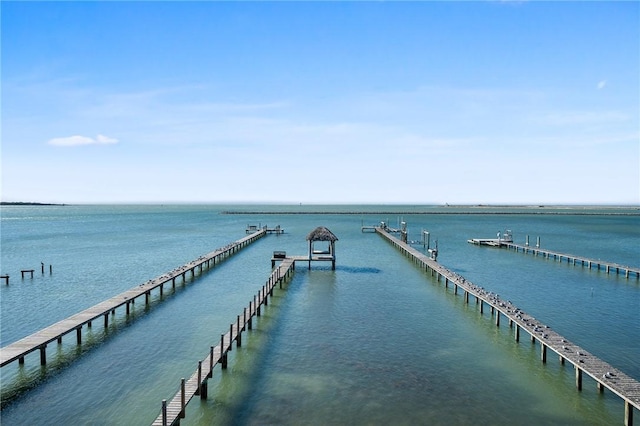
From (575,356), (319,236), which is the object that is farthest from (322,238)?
(575,356)

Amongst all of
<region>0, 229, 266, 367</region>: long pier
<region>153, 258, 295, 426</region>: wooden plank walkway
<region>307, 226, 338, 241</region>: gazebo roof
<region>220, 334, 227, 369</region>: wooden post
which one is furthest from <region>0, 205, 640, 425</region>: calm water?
<region>307, 226, 338, 241</region>: gazebo roof

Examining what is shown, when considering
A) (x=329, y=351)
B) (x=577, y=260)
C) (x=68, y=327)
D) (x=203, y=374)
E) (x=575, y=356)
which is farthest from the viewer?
(x=577, y=260)

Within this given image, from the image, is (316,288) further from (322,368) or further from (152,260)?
(152,260)

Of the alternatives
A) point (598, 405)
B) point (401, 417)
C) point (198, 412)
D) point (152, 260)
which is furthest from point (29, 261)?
point (598, 405)

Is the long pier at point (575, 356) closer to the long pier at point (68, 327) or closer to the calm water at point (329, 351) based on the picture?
the calm water at point (329, 351)

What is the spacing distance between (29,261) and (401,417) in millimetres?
44406

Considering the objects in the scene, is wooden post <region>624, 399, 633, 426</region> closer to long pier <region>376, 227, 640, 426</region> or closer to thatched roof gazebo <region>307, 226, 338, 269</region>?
long pier <region>376, 227, 640, 426</region>

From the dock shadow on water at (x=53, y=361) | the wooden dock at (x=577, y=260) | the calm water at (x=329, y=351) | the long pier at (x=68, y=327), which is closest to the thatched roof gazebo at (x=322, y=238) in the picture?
the calm water at (x=329, y=351)

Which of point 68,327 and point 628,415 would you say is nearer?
point 628,415

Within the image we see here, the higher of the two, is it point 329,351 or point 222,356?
point 222,356

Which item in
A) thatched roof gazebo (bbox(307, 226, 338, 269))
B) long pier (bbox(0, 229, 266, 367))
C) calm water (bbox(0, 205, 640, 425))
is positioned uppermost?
thatched roof gazebo (bbox(307, 226, 338, 269))

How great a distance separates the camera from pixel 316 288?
30.6 meters

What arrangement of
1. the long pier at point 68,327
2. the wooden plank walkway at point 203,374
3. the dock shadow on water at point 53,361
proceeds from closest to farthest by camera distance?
the wooden plank walkway at point 203,374, the dock shadow on water at point 53,361, the long pier at point 68,327

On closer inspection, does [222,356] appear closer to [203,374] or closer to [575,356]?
[203,374]
